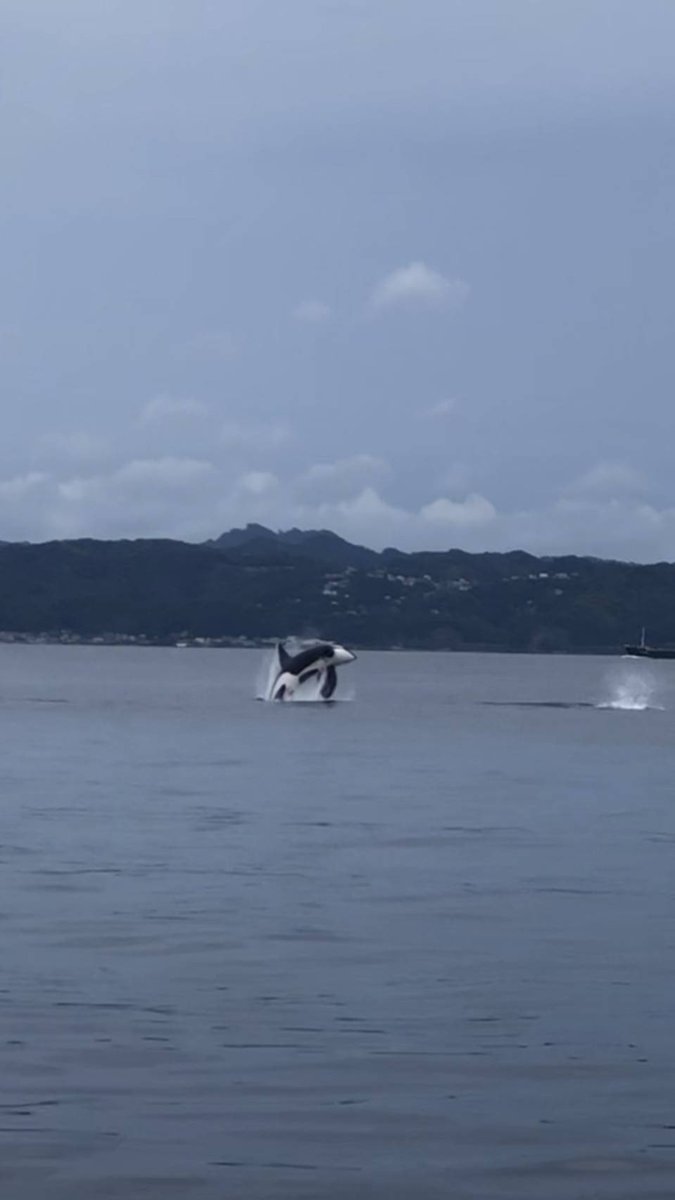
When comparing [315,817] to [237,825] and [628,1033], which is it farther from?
[628,1033]

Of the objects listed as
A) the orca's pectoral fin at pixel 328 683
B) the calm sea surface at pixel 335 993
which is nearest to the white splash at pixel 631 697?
the orca's pectoral fin at pixel 328 683

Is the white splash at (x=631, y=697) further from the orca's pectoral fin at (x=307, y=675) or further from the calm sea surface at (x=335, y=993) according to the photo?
the calm sea surface at (x=335, y=993)

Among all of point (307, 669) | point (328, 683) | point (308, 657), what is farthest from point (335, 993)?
point (328, 683)

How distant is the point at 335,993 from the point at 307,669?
9470cm

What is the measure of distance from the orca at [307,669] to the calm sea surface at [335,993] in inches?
2477

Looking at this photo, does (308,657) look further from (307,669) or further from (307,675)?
(307,675)

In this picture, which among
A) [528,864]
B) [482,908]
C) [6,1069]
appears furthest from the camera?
[528,864]

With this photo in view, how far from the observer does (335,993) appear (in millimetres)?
21625

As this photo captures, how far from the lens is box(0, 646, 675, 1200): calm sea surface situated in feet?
50.6

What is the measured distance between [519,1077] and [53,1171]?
458cm

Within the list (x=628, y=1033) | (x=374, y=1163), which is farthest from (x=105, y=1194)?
(x=628, y=1033)

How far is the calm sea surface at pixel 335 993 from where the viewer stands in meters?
15.4

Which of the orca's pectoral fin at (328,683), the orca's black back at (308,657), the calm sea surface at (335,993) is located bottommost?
the calm sea surface at (335,993)

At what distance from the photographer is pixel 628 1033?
19703 millimetres
